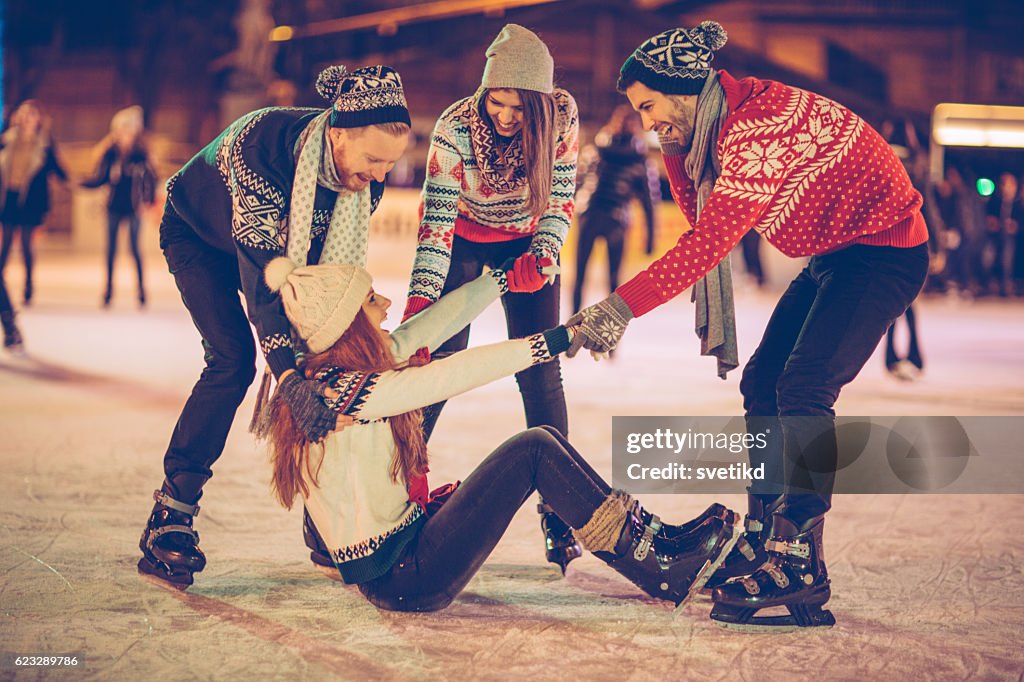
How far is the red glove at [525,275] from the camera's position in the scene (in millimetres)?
3375

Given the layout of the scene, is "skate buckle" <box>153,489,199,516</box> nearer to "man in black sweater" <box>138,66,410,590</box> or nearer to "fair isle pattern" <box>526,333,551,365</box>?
"man in black sweater" <box>138,66,410,590</box>

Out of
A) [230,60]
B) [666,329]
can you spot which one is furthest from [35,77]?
[666,329]

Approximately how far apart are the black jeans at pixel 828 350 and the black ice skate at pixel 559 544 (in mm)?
672

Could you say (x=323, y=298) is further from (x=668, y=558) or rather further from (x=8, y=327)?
(x=8, y=327)

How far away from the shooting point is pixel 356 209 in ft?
10.1

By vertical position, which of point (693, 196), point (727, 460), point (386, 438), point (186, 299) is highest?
point (693, 196)

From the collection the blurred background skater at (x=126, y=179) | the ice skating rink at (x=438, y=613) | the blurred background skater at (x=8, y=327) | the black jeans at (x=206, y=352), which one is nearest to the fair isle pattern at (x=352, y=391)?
the ice skating rink at (x=438, y=613)

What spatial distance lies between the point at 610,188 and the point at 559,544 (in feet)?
17.6

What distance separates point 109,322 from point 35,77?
17.5 meters

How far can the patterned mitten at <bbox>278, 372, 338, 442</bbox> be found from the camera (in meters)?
2.72

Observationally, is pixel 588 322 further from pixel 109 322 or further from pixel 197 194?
pixel 109 322

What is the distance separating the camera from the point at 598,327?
2.90m

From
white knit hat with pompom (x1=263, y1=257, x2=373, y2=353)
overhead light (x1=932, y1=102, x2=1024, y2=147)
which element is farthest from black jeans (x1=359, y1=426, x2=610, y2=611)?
overhead light (x1=932, y1=102, x2=1024, y2=147)

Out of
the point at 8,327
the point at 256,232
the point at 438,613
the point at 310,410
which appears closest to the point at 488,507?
the point at 438,613
